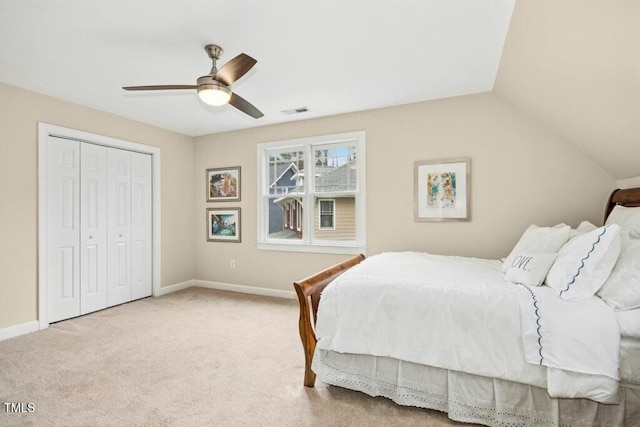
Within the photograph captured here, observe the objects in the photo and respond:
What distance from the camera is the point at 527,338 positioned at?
5.41 ft

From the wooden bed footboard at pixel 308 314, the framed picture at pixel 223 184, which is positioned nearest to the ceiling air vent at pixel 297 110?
the framed picture at pixel 223 184

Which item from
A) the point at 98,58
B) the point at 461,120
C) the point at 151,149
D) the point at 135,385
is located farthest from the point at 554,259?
the point at 151,149

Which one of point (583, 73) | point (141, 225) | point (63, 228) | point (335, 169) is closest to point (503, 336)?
point (583, 73)

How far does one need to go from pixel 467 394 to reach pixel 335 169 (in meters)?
3.04

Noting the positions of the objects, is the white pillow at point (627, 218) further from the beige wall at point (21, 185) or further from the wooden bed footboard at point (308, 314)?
the beige wall at point (21, 185)

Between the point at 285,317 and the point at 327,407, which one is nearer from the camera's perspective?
the point at 327,407

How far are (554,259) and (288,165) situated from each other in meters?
A: 3.42

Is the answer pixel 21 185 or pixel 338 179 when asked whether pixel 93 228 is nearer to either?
pixel 21 185

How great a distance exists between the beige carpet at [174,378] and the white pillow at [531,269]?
101 cm

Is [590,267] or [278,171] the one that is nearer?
[590,267]

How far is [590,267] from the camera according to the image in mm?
1726

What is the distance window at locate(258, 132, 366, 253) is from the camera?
409cm

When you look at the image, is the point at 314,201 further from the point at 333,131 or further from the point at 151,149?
the point at 151,149

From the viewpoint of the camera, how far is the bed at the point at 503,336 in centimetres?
158
